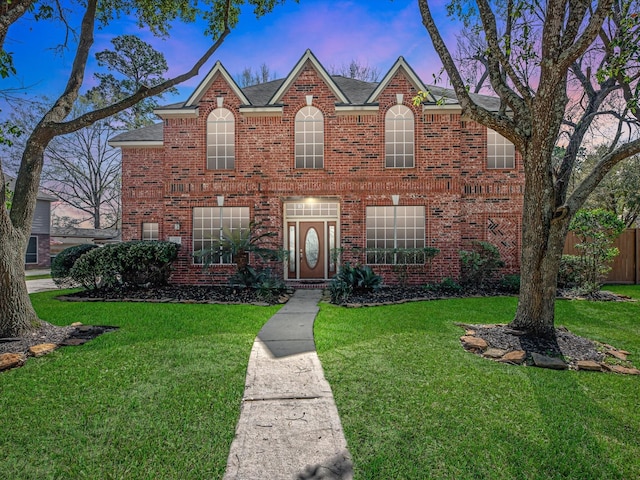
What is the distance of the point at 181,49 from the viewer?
30.7 ft

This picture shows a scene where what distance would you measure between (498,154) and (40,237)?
1112 inches

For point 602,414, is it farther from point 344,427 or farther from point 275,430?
point 275,430

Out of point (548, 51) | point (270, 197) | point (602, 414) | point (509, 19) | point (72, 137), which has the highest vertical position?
point (72, 137)

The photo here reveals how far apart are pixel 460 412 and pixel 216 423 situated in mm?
2234

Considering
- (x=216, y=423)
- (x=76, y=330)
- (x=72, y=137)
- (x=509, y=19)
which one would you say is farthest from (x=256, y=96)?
(x=72, y=137)

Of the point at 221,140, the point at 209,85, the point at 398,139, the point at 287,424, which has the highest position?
the point at 209,85

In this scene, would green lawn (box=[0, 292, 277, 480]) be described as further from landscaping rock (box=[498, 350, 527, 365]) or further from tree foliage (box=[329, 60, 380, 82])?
tree foliage (box=[329, 60, 380, 82])

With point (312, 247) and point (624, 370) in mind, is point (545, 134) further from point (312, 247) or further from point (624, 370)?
point (312, 247)

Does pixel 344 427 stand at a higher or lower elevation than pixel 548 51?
lower

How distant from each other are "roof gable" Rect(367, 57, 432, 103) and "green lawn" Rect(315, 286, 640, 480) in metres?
8.93

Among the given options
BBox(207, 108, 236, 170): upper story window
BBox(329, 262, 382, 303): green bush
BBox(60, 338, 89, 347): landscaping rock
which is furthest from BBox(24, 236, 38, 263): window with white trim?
BBox(329, 262, 382, 303): green bush

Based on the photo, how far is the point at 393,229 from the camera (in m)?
12.0

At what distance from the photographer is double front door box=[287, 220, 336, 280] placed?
12.4 metres

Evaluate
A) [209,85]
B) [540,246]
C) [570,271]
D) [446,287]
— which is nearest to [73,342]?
[540,246]
